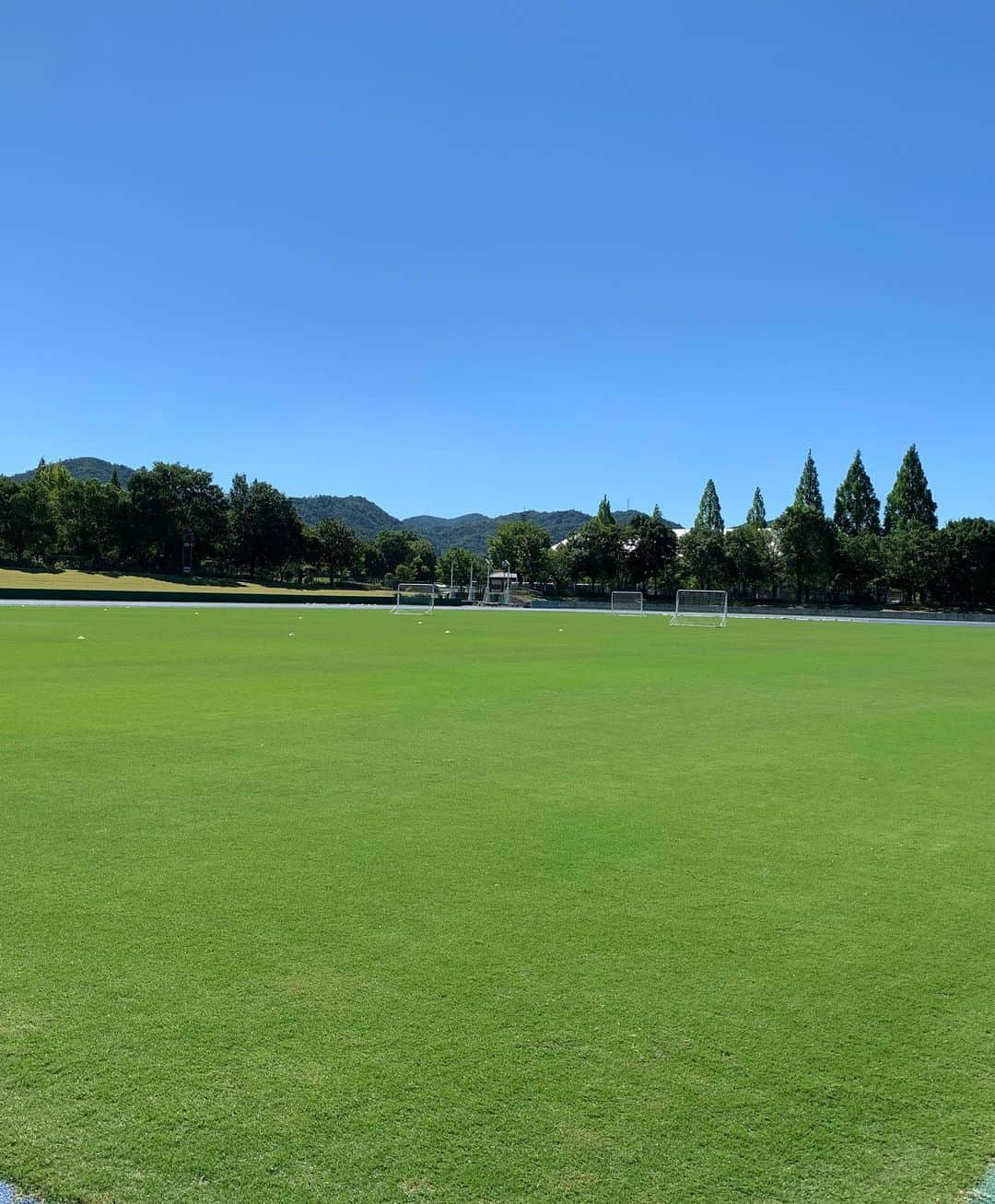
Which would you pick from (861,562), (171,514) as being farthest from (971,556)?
(171,514)

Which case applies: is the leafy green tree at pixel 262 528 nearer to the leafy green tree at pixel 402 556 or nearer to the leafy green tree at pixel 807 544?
the leafy green tree at pixel 402 556

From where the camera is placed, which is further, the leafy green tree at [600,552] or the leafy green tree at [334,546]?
the leafy green tree at [334,546]

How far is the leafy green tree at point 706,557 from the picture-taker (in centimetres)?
10306

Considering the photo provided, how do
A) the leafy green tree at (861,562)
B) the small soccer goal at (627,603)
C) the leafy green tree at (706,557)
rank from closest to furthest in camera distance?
the small soccer goal at (627,603)
the leafy green tree at (861,562)
the leafy green tree at (706,557)

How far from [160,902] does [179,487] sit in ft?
402

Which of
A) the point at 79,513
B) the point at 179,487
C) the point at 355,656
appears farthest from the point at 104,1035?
the point at 179,487

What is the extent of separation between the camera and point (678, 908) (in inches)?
211

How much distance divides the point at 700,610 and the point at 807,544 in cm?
2843

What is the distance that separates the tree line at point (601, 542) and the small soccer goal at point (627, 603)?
874 inches

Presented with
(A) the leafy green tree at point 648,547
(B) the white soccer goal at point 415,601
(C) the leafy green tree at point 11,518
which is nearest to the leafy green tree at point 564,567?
(A) the leafy green tree at point 648,547

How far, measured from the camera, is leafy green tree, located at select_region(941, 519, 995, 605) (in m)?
92.7

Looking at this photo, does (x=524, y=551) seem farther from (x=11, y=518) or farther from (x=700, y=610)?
(x=11, y=518)

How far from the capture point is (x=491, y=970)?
14.6 feet

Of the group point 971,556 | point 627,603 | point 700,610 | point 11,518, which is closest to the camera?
point 700,610
